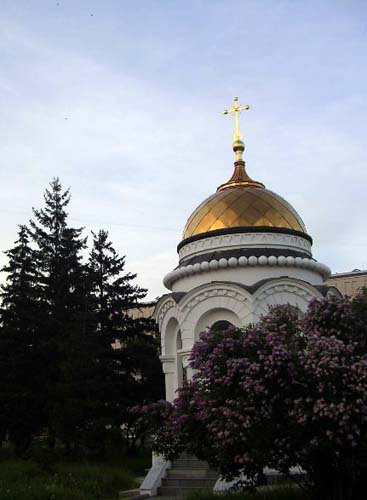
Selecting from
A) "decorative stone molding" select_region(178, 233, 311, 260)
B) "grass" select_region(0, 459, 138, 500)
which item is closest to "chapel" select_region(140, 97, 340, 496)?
"decorative stone molding" select_region(178, 233, 311, 260)

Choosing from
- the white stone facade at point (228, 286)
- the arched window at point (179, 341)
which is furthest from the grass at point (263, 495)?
the arched window at point (179, 341)

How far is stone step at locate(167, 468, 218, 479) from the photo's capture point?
554 inches

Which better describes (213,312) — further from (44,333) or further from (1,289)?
(1,289)

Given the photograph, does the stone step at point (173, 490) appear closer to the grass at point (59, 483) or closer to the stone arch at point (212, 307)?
the grass at point (59, 483)

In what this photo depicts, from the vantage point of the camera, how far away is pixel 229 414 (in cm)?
804

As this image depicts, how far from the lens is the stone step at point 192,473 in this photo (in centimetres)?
1407

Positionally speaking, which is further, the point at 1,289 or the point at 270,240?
the point at 1,289

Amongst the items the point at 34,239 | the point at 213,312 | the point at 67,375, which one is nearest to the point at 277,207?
the point at 213,312

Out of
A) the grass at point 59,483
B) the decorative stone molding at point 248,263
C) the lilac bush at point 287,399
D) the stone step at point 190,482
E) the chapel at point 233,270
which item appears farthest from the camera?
the decorative stone molding at point 248,263

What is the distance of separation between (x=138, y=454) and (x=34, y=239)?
11.0m

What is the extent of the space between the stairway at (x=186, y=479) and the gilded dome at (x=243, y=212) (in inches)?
253

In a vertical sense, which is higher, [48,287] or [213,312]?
[48,287]

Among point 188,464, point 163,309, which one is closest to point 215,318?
point 163,309

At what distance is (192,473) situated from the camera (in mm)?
14508
